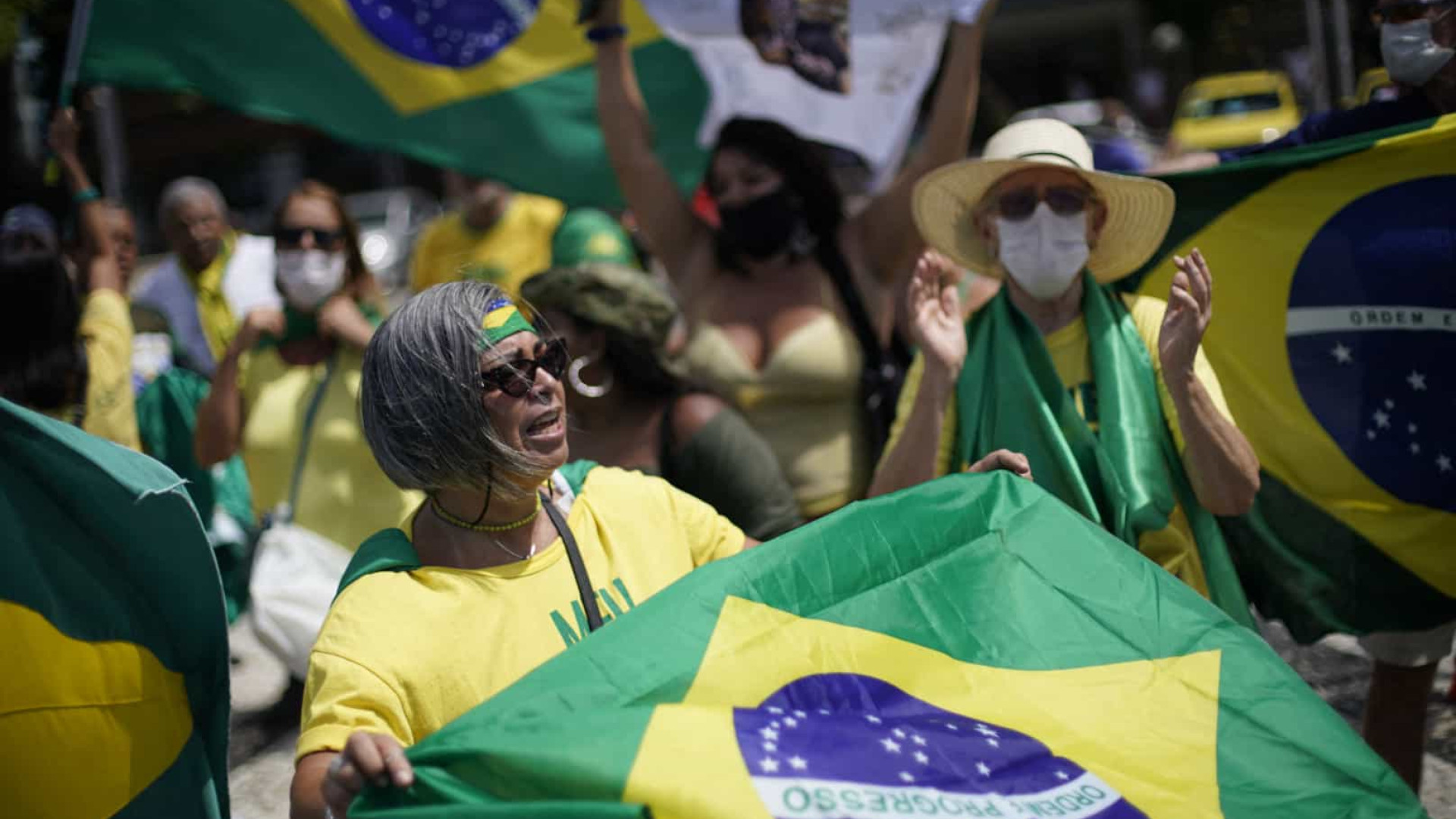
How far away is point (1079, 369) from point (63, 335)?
2.70 meters

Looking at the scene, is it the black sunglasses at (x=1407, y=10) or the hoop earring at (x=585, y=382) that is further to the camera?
the hoop earring at (x=585, y=382)

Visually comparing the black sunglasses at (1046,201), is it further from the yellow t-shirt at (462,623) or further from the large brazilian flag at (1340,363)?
the yellow t-shirt at (462,623)

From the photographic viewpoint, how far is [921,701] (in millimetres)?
2330

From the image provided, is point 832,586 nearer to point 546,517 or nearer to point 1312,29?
point 546,517

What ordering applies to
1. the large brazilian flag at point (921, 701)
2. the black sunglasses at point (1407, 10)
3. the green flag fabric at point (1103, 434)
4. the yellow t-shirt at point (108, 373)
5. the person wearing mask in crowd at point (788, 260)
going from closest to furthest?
the large brazilian flag at point (921, 701) → the green flag fabric at point (1103, 434) → the black sunglasses at point (1407, 10) → the person wearing mask in crowd at point (788, 260) → the yellow t-shirt at point (108, 373)

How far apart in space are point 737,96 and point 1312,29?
6148 mm

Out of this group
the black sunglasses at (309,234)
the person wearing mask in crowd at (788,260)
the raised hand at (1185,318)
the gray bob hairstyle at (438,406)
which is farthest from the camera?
the black sunglasses at (309,234)

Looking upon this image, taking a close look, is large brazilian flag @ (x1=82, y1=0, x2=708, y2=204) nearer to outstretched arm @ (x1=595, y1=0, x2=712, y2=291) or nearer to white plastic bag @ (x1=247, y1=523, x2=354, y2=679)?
outstretched arm @ (x1=595, y1=0, x2=712, y2=291)

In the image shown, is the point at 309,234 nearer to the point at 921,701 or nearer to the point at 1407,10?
the point at 921,701

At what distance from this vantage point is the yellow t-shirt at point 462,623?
2.18 metres

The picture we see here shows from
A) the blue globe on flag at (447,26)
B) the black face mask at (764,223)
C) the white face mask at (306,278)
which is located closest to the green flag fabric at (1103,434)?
the black face mask at (764,223)

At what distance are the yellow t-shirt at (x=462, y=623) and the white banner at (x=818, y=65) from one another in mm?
2354

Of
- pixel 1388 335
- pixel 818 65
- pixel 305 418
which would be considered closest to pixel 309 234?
pixel 305 418

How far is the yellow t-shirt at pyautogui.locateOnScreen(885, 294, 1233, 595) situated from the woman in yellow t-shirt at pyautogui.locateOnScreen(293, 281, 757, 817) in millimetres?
839
